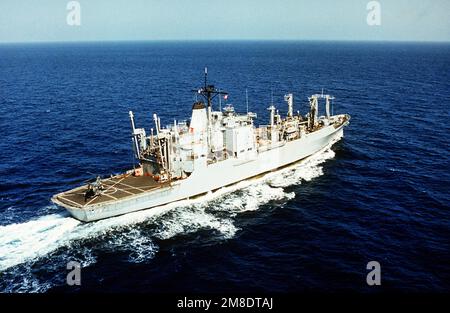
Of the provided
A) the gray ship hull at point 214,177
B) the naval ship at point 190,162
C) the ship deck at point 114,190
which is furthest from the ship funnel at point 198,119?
the ship deck at point 114,190

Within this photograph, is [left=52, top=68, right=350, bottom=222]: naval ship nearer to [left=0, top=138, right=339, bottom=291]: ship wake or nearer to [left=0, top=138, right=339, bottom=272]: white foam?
[left=0, top=138, right=339, bottom=272]: white foam

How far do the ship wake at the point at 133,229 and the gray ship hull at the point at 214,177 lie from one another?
78 centimetres

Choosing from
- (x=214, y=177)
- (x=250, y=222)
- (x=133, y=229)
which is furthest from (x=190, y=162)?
(x=133, y=229)

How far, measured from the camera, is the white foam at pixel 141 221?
32.7 m

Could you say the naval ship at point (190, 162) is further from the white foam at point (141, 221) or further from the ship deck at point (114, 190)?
the white foam at point (141, 221)

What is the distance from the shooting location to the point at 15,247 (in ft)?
106

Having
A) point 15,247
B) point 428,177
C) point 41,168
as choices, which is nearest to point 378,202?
point 428,177

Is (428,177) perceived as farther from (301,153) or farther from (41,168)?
(41,168)

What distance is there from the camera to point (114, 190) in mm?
39969

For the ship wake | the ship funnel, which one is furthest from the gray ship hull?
the ship funnel

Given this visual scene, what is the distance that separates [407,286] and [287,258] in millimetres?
9214

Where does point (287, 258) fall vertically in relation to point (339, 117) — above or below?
below

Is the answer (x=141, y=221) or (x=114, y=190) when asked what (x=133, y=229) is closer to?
(x=141, y=221)

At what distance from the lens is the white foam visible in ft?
107
